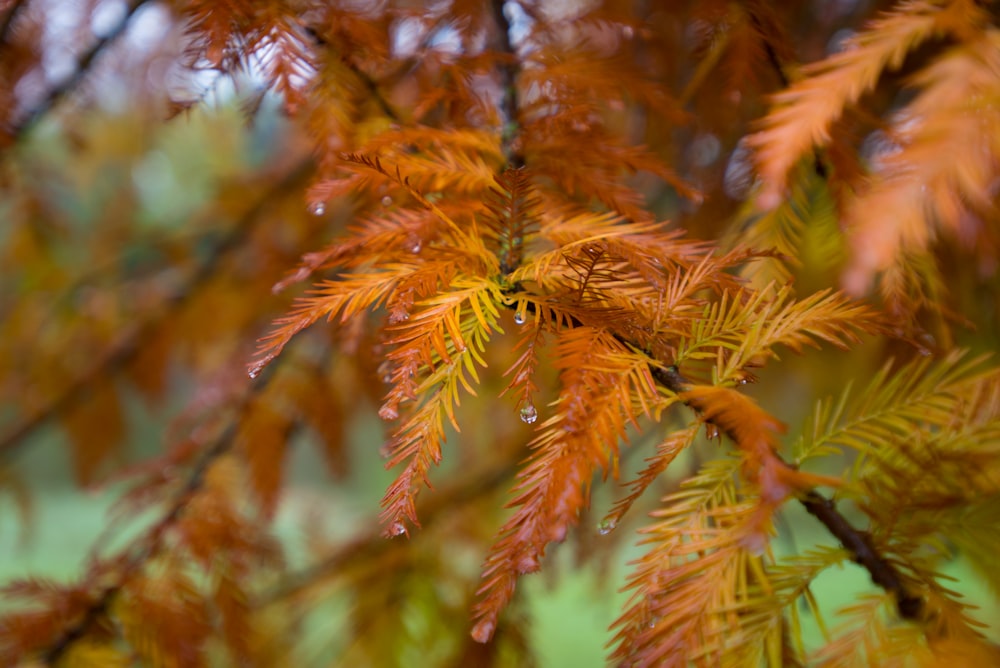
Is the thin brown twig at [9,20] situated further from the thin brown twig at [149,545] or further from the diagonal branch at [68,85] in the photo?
the thin brown twig at [149,545]

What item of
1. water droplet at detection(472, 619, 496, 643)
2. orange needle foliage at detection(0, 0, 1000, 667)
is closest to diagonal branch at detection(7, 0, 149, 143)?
orange needle foliage at detection(0, 0, 1000, 667)

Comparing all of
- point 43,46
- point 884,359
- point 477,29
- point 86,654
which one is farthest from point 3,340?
point 884,359

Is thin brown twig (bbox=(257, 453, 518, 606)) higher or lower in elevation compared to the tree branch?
lower

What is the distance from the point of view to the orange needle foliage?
331 mm

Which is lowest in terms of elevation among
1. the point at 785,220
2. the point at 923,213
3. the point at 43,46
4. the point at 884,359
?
the point at 884,359

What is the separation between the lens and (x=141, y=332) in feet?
3.85

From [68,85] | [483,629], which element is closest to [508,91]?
[483,629]

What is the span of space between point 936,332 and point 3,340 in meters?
1.61

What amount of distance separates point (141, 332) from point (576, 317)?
1032mm

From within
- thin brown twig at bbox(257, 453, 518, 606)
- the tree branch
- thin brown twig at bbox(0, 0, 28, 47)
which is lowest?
thin brown twig at bbox(257, 453, 518, 606)

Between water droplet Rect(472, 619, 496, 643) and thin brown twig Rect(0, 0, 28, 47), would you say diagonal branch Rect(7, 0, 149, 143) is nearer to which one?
thin brown twig Rect(0, 0, 28, 47)

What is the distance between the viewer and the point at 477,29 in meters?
0.58

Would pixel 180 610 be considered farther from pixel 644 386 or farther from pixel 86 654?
pixel 644 386

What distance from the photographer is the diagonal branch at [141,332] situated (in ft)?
3.70
